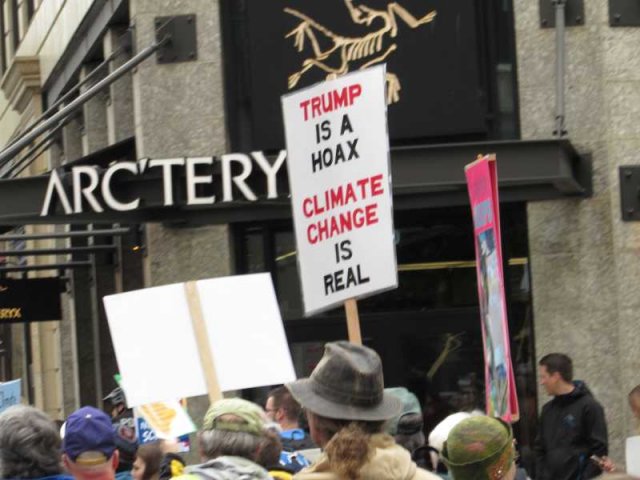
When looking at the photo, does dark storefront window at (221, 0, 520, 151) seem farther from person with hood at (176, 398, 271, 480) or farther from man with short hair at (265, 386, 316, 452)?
person with hood at (176, 398, 271, 480)

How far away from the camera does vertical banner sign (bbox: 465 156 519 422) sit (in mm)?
8320

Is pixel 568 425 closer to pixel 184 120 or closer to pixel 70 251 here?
pixel 184 120

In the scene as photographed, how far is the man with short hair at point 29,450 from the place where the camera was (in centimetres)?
587

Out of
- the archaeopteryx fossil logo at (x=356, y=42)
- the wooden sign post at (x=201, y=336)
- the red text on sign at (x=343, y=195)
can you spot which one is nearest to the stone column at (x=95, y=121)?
the archaeopteryx fossil logo at (x=356, y=42)

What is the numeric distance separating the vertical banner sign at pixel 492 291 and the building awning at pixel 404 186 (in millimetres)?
4248

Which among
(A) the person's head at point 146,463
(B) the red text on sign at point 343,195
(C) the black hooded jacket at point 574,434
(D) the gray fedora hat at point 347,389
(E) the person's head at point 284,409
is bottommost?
(C) the black hooded jacket at point 574,434

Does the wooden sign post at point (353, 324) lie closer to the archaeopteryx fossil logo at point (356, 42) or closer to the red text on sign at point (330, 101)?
the red text on sign at point (330, 101)

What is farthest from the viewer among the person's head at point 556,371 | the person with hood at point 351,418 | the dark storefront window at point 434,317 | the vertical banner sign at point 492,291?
the dark storefront window at point 434,317

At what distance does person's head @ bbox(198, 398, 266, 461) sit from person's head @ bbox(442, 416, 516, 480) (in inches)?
30.5

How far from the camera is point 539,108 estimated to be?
45.9ft

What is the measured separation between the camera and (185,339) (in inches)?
311

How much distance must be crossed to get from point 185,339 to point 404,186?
17.8 ft

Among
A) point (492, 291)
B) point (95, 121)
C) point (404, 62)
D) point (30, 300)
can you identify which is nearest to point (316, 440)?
point (492, 291)

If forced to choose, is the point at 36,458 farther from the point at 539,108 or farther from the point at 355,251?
the point at 539,108
